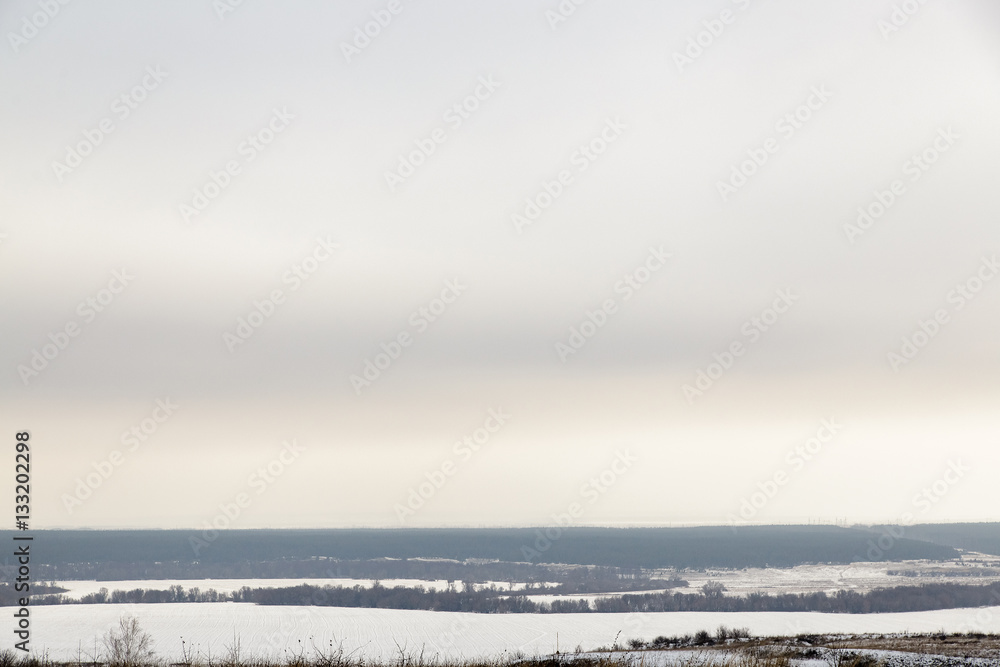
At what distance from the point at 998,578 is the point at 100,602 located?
185 meters

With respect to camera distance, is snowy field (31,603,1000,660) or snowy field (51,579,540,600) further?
snowy field (51,579,540,600)

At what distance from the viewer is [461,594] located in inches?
6250

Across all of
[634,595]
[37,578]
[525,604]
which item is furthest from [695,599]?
[37,578]

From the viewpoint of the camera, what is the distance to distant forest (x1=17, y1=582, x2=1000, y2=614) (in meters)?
138

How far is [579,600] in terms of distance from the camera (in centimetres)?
15712

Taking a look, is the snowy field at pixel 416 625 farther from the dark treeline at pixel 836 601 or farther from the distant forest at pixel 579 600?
the dark treeline at pixel 836 601

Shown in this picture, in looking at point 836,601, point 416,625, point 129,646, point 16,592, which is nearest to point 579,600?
point 836,601

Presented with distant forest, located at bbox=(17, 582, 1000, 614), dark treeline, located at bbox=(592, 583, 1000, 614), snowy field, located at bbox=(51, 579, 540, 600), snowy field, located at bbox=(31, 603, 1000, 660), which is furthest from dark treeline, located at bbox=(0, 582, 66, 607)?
dark treeline, located at bbox=(592, 583, 1000, 614)

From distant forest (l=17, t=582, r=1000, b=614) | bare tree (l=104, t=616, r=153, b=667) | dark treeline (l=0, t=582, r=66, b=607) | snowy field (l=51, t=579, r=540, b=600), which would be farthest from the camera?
snowy field (l=51, t=579, r=540, b=600)

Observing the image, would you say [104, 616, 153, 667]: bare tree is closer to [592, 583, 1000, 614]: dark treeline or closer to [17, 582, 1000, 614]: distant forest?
[17, 582, 1000, 614]: distant forest

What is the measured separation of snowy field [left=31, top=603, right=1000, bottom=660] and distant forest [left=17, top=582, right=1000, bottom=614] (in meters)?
11.9

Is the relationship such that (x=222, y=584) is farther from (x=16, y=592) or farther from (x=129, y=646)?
(x=129, y=646)

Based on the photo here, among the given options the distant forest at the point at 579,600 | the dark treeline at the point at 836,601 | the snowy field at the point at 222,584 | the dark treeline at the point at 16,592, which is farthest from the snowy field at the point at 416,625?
the snowy field at the point at 222,584

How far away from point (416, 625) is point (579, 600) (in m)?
64.3
